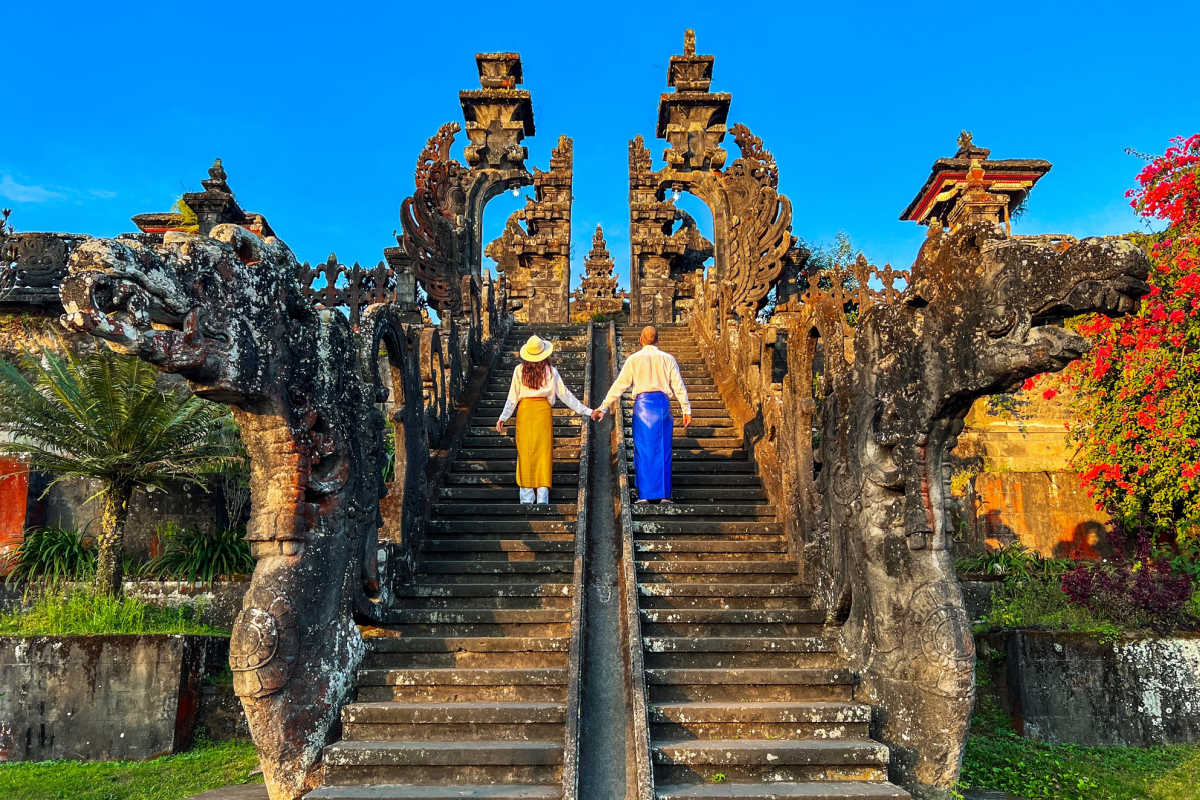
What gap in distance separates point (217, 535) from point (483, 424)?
322 centimetres

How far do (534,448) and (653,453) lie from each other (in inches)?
46.4

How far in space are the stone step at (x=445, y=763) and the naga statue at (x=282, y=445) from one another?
264 mm

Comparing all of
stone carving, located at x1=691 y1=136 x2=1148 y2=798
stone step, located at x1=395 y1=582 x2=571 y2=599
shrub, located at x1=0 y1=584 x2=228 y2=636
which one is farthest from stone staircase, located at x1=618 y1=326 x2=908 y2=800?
shrub, located at x1=0 y1=584 x2=228 y2=636

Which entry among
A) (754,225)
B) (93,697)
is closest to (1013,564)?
(754,225)

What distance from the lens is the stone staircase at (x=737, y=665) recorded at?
483 centimetres

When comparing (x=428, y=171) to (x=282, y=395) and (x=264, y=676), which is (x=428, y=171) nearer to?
(x=282, y=395)

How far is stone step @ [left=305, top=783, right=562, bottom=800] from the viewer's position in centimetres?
448

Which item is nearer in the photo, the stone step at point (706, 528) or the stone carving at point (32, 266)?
the stone step at point (706, 528)

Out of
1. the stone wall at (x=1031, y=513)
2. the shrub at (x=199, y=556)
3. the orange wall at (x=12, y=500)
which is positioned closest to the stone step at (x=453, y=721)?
the shrub at (x=199, y=556)

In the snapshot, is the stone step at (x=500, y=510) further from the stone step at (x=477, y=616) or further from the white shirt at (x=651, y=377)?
the stone step at (x=477, y=616)

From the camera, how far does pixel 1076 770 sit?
19.1 ft

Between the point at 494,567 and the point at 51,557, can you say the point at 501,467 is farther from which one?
the point at 51,557

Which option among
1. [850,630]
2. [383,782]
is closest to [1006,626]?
[850,630]

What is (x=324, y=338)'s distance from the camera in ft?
18.0
